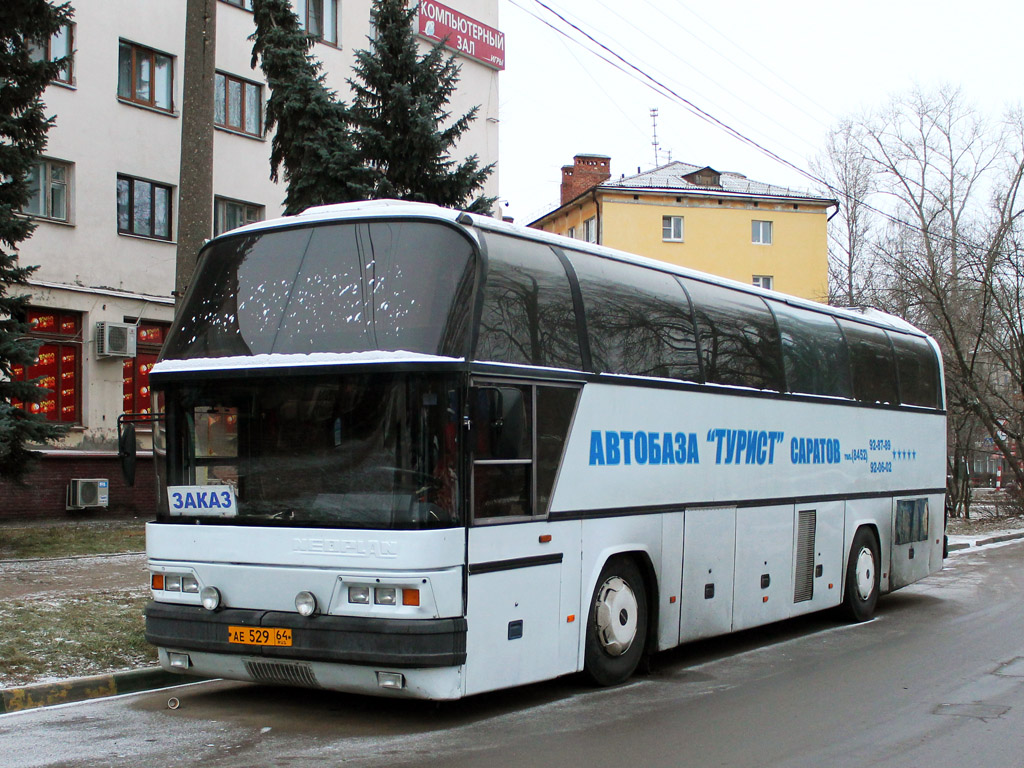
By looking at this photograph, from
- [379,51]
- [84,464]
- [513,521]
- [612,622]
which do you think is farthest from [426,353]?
[84,464]

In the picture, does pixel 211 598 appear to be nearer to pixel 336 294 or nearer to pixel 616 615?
pixel 336 294

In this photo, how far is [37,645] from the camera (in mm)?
9047

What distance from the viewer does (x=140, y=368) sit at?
919 inches

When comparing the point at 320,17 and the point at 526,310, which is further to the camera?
the point at 320,17

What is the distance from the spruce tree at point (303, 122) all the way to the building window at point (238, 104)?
6848 millimetres

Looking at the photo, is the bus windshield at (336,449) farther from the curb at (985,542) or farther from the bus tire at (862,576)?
the curb at (985,542)

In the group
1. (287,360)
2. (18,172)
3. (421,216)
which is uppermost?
(18,172)

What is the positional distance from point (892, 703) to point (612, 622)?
2.08 m

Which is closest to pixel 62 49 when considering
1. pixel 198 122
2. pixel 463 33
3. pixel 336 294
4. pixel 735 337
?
pixel 198 122

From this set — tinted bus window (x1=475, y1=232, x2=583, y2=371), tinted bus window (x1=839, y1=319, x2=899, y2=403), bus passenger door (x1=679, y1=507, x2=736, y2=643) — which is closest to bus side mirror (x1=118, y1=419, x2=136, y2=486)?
tinted bus window (x1=475, y1=232, x2=583, y2=371)

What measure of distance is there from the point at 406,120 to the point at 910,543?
957 cm

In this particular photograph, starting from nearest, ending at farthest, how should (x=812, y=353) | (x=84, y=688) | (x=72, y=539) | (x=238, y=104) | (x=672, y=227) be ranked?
(x=84, y=688)
(x=812, y=353)
(x=72, y=539)
(x=238, y=104)
(x=672, y=227)

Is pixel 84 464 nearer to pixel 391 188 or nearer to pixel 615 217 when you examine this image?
pixel 391 188

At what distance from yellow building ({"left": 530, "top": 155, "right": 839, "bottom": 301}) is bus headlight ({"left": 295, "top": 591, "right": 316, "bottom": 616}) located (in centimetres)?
4221
